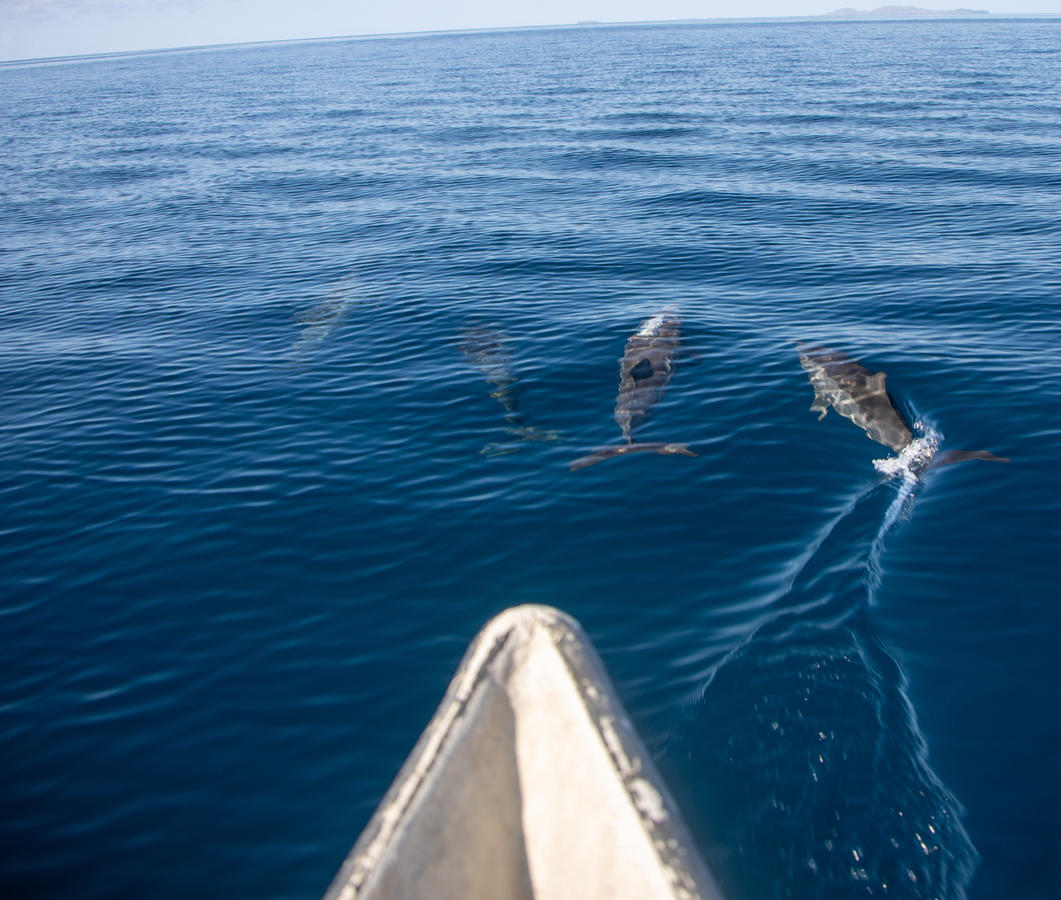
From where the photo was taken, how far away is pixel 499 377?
58.6 ft

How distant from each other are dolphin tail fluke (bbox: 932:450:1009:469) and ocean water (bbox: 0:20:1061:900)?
566 millimetres

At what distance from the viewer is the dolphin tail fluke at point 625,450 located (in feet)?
45.8

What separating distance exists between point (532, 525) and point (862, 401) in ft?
23.3

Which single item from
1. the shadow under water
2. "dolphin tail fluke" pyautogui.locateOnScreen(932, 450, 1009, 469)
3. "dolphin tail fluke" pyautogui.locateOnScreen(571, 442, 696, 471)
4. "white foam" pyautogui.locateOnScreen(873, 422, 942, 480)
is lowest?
"white foam" pyautogui.locateOnScreen(873, 422, 942, 480)

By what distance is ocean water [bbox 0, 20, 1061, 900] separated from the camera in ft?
25.8

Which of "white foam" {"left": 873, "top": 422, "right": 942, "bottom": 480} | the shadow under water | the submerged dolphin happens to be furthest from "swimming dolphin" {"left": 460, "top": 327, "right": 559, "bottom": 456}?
the shadow under water

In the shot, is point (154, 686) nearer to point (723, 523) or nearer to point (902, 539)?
point (723, 523)

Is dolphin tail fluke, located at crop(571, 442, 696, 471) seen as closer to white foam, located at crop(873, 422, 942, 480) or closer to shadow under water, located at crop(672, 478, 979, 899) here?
white foam, located at crop(873, 422, 942, 480)

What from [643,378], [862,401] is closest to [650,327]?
[643,378]

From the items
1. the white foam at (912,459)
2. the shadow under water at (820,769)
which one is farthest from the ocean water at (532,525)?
the white foam at (912,459)

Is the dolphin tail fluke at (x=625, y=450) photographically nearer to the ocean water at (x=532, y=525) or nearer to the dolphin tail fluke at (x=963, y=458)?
the ocean water at (x=532, y=525)

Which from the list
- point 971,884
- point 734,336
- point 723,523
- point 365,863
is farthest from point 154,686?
point 734,336

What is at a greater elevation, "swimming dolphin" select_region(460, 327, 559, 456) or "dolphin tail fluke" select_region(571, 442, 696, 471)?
"dolphin tail fluke" select_region(571, 442, 696, 471)

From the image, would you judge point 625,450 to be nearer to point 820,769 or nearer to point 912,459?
point 912,459
